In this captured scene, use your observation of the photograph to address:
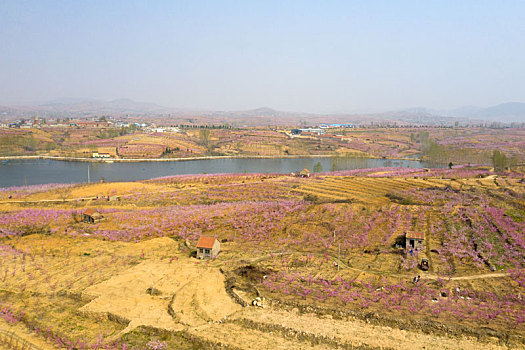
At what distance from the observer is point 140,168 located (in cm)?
9344

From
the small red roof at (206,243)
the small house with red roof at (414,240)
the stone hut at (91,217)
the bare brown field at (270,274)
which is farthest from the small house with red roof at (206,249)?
the small house with red roof at (414,240)

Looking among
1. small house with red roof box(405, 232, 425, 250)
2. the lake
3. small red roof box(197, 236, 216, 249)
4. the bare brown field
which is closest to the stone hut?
the bare brown field

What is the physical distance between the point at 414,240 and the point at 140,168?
78.5m

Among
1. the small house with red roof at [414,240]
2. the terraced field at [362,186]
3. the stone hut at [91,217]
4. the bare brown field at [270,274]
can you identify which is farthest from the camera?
the terraced field at [362,186]

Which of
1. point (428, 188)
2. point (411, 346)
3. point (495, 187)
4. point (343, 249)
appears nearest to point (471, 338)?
point (411, 346)

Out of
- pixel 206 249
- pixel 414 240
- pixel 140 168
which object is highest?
pixel 414 240

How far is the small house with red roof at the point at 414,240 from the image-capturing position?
97.7ft

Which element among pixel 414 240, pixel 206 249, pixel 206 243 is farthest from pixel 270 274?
pixel 414 240

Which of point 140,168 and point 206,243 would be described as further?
point 140,168

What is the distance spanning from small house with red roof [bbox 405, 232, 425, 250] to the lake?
2267 inches

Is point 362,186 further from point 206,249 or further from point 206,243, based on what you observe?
point 206,249

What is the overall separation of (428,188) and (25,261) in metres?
51.0

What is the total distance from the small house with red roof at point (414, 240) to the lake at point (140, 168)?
57588 mm

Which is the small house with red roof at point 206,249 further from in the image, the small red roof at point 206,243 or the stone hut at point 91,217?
the stone hut at point 91,217
